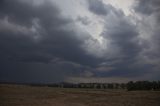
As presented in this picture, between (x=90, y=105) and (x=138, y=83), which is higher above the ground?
(x=138, y=83)

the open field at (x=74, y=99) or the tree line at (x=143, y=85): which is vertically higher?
the tree line at (x=143, y=85)

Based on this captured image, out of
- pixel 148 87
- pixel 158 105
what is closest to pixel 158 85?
pixel 148 87

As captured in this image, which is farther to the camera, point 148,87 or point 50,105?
point 148,87

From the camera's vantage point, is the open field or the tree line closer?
the open field

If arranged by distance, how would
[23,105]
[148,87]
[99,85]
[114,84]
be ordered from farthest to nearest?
[114,84], [99,85], [148,87], [23,105]

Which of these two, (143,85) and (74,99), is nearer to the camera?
(74,99)

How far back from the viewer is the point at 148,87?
102m

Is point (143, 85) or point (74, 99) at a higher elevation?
point (143, 85)

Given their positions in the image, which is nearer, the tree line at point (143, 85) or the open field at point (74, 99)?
the open field at point (74, 99)

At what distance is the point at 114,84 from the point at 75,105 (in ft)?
456

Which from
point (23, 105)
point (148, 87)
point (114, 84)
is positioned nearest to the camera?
point (23, 105)

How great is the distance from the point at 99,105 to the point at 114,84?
138 metres

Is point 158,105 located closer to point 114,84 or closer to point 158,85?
point 158,85

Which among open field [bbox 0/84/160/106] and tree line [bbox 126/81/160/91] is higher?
tree line [bbox 126/81/160/91]
